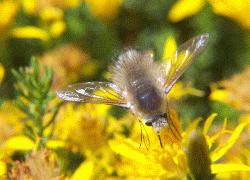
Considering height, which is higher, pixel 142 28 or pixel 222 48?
pixel 142 28

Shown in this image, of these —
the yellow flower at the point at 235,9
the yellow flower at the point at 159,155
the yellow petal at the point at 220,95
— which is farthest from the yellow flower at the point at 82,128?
the yellow flower at the point at 235,9

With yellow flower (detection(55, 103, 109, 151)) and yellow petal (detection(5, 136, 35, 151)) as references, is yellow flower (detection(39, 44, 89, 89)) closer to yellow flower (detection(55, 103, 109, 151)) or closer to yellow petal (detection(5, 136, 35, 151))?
yellow flower (detection(55, 103, 109, 151))

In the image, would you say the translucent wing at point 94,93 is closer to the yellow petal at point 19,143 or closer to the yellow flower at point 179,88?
the yellow petal at point 19,143

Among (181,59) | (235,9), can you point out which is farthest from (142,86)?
(235,9)

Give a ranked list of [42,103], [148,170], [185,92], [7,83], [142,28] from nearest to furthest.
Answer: [148,170], [42,103], [185,92], [7,83], [142,28]

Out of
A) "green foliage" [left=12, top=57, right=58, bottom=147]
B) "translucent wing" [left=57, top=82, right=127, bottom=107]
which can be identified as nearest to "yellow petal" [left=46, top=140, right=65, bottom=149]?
"green foliage" [left=12, top=57, right=58, bottom=147]

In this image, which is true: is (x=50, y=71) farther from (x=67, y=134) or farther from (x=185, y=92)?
(x=185, y=92)

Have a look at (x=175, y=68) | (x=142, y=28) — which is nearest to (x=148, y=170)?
(x=175, y=68)
